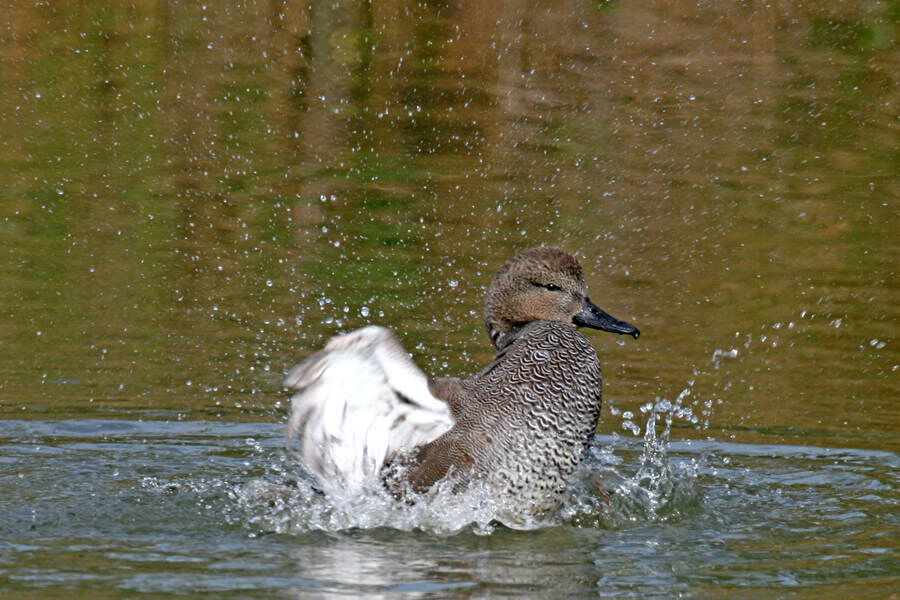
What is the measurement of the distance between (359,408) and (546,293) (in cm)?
113

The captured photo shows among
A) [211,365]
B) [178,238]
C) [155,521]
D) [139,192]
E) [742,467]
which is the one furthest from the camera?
[139,192]

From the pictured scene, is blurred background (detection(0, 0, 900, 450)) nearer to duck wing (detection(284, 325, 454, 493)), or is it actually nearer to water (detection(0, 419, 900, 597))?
water (detection(0, 419, 900, 597))

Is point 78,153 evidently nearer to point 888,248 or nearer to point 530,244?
point 530,244

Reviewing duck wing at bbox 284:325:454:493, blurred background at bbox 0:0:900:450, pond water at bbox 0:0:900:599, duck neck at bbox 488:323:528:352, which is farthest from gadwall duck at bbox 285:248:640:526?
blurred background at bbox 0:0:900:450

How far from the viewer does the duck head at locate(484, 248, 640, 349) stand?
5949 millimetres

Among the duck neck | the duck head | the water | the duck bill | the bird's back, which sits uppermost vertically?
the duck head

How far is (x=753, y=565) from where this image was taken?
5.02 m

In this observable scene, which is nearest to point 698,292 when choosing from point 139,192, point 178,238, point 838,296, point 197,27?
point 838,296

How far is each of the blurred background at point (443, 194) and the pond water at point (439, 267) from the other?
4 centimetres

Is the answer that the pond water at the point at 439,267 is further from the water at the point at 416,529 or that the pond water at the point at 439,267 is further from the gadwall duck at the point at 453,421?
the gadwall duck at the point at 453,421

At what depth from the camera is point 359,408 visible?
17.0 feet

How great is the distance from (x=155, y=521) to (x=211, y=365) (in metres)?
2.03

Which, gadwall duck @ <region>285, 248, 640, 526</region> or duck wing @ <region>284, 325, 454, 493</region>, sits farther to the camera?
gadwall duck @ <region>285, 248, 640, 526</region>

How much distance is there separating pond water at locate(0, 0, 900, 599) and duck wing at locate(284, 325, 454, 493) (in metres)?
0.17
